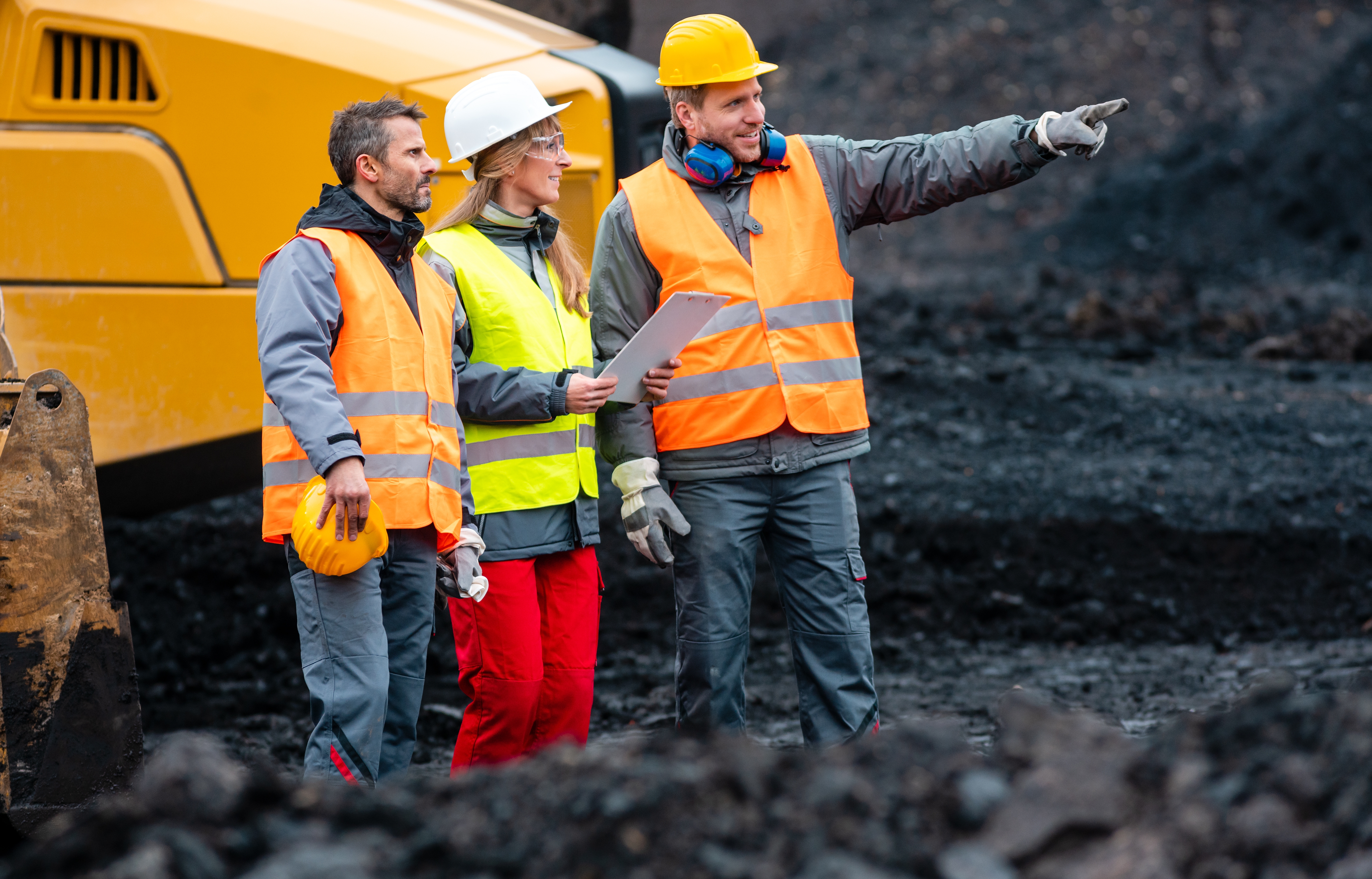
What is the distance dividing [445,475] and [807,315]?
3.61 ft

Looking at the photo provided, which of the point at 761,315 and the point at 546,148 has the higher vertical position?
the point at 546,148

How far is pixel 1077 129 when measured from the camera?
3.62 metres

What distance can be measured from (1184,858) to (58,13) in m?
4.60

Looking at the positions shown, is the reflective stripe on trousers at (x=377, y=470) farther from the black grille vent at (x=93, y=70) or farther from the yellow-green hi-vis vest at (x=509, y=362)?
the black grille vent at (x=93, y=70)

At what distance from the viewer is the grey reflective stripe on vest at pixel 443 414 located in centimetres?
336

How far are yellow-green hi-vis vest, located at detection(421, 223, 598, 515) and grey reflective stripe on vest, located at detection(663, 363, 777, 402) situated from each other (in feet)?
0.98

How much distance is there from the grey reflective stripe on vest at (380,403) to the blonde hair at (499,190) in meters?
0.66

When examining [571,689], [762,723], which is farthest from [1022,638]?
[571,689]

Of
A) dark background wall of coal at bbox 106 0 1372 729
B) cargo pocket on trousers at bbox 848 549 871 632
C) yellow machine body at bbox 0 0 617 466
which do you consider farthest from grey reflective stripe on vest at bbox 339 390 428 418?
dark background wall of coal at bbox 106 0 1372 729

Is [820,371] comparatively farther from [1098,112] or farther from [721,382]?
[1098,112]

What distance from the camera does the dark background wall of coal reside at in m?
6.44

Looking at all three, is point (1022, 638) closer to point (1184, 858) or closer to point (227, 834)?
point (1184, 858)

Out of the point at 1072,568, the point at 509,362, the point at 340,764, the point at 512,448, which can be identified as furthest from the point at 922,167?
the point at 1072,568

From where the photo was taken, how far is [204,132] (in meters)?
4.72
